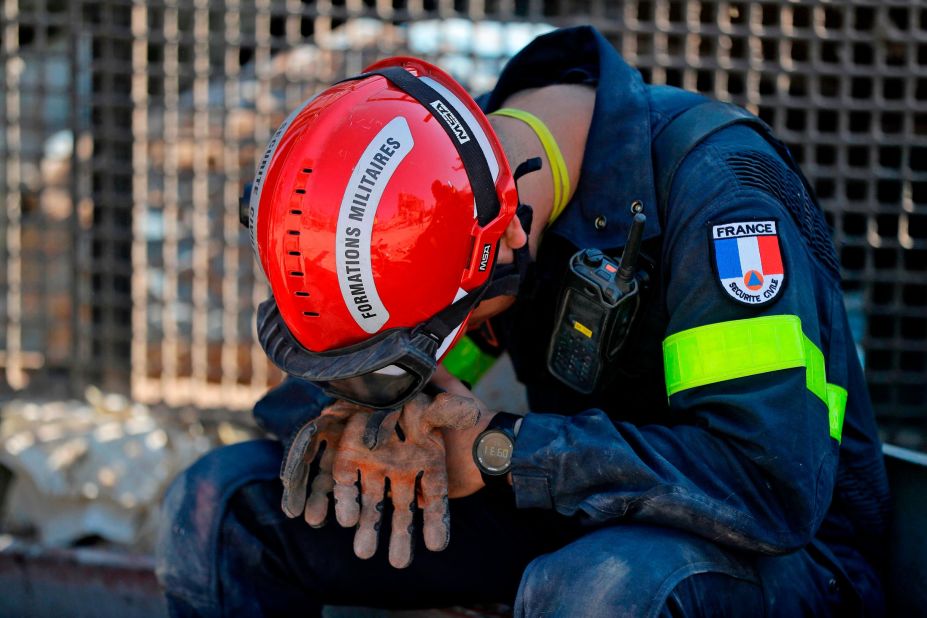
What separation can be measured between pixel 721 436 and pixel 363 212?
28.6 inches

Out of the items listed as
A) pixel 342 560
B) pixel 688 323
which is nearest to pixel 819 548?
pixel 688 323

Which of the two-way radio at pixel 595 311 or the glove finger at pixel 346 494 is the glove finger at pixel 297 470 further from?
the two-way radio at pixel 595 311

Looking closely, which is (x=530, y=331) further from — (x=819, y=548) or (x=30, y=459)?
(x=30, y=459)

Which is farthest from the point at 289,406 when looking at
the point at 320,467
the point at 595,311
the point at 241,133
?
the point at 241,133

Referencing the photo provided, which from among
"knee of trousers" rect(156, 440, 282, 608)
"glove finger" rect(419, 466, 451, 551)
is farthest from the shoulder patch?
"knee of trousers" rect(156, 440, 282, 608)

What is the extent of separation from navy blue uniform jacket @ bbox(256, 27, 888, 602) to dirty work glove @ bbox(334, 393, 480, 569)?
0.50ft

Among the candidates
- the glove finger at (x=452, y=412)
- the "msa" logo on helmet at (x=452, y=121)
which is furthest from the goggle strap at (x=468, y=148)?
the glove finger at (x=452, y=412)

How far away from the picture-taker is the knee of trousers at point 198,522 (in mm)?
2076

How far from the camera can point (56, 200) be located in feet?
14.0

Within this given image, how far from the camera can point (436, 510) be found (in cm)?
191

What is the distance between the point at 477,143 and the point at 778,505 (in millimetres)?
831

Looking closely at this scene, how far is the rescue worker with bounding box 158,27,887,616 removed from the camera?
5.74 feet

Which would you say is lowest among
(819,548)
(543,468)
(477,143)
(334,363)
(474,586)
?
(474,586)

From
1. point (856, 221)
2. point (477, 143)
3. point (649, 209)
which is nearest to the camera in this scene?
point (477, 143)
